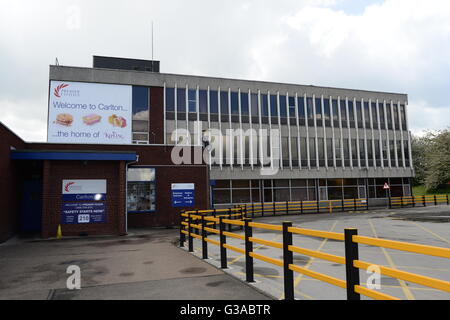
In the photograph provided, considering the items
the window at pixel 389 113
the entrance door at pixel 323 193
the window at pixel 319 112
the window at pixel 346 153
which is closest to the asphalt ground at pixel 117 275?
the entrance door at pixel 323 193

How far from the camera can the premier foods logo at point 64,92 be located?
91.1ft

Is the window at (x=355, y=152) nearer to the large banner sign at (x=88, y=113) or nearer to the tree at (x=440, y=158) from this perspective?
the tree at (x=440, y=158)

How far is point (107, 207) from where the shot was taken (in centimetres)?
1786

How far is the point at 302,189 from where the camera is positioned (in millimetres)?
36375

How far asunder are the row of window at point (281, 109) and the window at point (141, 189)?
33.4ft

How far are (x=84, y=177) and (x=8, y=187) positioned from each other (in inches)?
131

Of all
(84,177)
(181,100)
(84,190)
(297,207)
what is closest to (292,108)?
(297,207)

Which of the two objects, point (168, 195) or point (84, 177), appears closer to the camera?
point (84, 177)

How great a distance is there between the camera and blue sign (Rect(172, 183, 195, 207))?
22.6 meters

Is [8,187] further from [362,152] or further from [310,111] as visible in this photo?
[362,152]

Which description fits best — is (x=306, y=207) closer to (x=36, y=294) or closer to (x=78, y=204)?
(x=78, y=204)

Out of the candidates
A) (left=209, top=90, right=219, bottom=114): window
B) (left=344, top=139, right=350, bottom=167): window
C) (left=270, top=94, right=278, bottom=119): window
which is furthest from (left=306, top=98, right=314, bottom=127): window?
(left=209, top=90, right=219, bottom=114): window

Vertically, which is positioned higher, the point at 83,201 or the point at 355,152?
the point at 355,152
